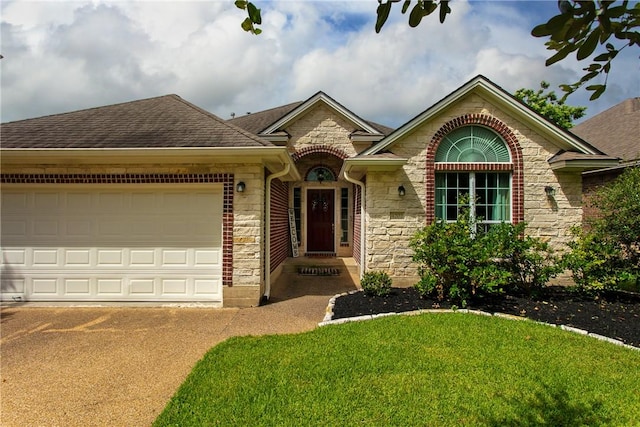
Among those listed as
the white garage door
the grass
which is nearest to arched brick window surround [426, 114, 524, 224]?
Answer: the grass

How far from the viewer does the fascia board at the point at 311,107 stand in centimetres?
1199

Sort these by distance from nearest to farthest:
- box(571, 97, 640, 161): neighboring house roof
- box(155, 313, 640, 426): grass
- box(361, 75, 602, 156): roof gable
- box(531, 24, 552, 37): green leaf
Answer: box(531, 24, 552, 37): green leaf → box(155, 313, 640, 426): grass → box(361, 75, 602, 156): roof gable → box(571, 97, 640, 161): neighboring house roof

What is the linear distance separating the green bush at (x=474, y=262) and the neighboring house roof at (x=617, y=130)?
6.29 m

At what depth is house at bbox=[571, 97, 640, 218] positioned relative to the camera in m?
10.3

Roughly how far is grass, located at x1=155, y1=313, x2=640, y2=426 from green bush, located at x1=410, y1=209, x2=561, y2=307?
119 centimetres

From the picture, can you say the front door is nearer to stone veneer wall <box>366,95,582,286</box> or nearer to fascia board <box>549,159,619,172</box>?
stone veneer wall <box>366,95,582,286</box>

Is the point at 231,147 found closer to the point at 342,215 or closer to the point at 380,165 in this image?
the point at 380,165

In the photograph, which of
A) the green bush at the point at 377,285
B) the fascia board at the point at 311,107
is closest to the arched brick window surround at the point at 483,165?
the green bush at the point at 377,285

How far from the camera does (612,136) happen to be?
41.2ft

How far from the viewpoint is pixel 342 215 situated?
13148 mm

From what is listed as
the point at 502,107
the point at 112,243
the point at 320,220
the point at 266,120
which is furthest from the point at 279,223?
the point at 502,107

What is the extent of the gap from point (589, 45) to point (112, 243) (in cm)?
778

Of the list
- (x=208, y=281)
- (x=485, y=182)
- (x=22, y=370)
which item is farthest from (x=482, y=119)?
(x=22, y=370)

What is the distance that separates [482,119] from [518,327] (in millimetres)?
4856
